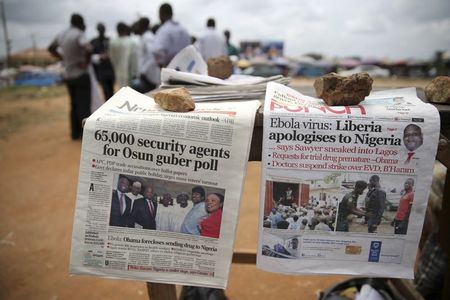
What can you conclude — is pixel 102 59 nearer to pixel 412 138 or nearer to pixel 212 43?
pixel 212 43

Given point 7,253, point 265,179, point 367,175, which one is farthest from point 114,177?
point 7,253

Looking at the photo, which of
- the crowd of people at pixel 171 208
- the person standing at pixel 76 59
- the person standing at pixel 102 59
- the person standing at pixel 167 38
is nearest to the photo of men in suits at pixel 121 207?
the crowd of people at pixel 171 208

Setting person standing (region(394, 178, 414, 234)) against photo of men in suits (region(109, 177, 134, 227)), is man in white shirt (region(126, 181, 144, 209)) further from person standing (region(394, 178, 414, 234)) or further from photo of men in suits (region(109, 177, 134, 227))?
person standing (region(394, 178, 414, 234))

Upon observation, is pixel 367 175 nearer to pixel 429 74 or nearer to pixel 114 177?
pixel 114 177

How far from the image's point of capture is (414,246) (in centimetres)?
98

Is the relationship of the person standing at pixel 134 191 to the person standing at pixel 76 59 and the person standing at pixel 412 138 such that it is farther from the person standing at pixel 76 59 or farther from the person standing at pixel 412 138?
the person standing at pixel 76 59

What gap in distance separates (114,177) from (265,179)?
1.36 ft

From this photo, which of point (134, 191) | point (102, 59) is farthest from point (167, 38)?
point (134, 191)

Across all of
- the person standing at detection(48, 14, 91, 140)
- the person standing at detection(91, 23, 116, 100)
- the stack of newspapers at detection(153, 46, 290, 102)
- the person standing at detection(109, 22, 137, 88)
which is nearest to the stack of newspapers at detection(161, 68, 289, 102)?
the stack of newspapers at detection(153, 46, 290, 102)

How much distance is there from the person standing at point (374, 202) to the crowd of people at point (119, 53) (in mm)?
3460

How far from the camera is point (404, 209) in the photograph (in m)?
0.96

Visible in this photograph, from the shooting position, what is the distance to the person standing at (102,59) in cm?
554

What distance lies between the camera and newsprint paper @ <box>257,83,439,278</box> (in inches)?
36.5

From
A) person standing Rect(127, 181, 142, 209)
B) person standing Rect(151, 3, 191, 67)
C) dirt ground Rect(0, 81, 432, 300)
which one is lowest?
dirt ground Rect(0, 81, 432, 300)
